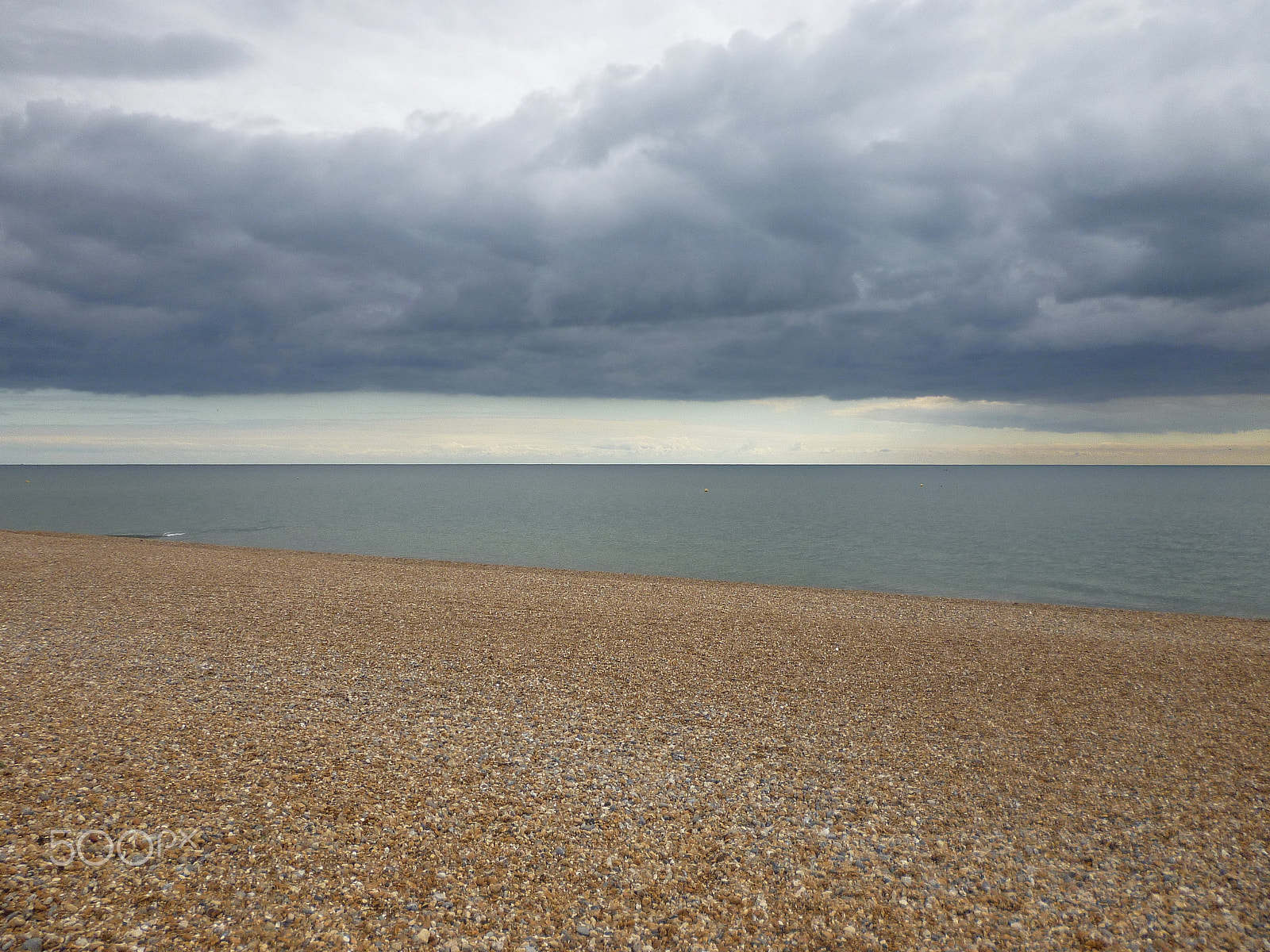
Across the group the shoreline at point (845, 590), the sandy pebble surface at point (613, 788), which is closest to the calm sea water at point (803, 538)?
the shoreline at point (845, 590)

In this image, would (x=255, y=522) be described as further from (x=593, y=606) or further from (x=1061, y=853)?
(x=1061, y=853)

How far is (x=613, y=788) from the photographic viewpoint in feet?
26.9

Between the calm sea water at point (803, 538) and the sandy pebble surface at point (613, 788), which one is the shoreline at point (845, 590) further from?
the sandy pebble surface at point (613, 788)

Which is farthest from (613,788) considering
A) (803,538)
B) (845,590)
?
(803,538)

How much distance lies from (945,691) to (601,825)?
7921mm

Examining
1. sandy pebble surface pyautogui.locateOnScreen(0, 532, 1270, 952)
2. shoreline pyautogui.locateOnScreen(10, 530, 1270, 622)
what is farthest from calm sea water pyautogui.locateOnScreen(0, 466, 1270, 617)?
sandy pebble surface pyautogui.locateOnScreen(0, 532, 1270, 952)

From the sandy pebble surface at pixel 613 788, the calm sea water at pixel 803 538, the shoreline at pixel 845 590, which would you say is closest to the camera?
the sandy pebble surface at pixel 613 788

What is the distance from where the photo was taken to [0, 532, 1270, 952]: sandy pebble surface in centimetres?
587

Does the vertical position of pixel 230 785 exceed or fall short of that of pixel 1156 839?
it exceeds it

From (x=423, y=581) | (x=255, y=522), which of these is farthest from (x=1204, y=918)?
(x=255, y=522)

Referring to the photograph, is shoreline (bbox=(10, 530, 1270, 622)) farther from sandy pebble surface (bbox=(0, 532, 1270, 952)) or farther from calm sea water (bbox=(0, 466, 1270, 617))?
sandy pebble surface (bbox=(0, 532, 1270, 952))

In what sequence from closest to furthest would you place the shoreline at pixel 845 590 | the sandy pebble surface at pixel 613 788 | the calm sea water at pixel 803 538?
the sandy pebble surface at pixel 613 788, the shoreline at pixel 845 590, the calm sea water at pixel 803 538

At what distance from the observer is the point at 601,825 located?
7.31 meters

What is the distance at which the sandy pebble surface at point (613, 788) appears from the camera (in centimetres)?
587
